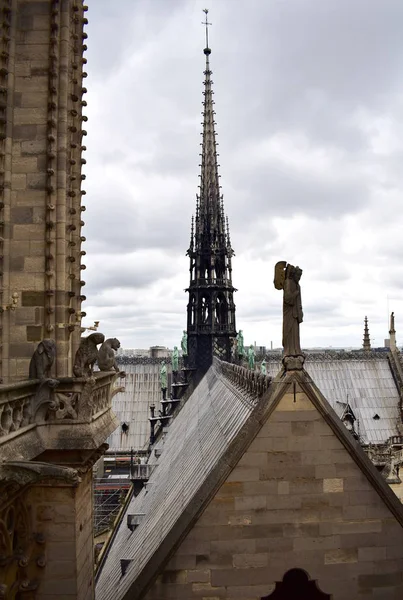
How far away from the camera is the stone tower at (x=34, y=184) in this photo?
11.3 meters

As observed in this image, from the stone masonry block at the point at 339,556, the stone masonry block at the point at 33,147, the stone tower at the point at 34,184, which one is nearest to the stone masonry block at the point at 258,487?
the stone masonry block at the point at 339,556

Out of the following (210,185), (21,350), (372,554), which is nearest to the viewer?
(372,554)

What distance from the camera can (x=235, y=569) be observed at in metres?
10.7

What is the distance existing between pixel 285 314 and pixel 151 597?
5.31m

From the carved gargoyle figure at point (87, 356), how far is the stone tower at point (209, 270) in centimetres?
3635

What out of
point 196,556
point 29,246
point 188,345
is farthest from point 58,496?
point 188,345

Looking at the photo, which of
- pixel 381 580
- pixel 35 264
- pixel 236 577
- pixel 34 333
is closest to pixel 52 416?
pixel 34 333

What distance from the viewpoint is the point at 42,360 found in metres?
10.8

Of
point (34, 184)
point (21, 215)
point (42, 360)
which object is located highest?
point (34, 184)

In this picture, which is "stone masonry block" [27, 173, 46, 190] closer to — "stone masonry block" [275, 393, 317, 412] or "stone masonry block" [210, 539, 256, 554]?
"stone masonry block" [275, 393, 317, 412]

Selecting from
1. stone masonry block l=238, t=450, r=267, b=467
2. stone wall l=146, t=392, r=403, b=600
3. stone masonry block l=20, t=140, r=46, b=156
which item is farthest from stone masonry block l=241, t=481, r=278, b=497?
stone masonry block l=20, t=140, r=46, b=156

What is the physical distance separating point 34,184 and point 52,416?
418cm

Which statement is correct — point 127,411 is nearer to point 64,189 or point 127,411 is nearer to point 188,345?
point 188,345

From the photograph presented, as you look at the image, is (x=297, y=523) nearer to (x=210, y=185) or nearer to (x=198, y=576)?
(x=198, y=576)
